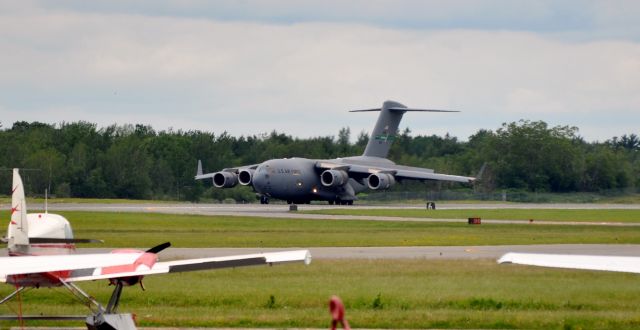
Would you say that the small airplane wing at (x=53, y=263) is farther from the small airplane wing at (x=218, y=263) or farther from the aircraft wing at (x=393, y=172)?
the aircraft wing at (x=393, y=172)

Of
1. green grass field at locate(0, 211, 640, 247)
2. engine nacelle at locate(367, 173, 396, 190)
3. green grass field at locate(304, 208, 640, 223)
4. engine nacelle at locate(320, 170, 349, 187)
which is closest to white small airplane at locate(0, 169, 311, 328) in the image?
green grass field at locate(0, 211, 640, 247)

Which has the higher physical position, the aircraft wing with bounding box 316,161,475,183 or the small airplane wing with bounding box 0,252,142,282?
the aircraft wing with bounding box 316,161,475,183

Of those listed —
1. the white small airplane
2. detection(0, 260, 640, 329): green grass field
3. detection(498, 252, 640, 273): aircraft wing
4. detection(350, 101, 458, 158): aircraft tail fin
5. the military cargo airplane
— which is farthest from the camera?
detection(350, 101, 458, 158): aircraft tail fin

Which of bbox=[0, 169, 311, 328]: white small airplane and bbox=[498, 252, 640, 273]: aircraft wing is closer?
bbox=[498, 252, 640, 273]: aircraft wing

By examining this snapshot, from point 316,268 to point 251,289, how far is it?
172 inches

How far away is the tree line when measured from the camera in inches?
3888

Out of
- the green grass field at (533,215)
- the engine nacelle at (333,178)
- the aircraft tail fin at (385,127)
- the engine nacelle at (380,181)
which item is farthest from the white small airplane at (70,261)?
the aircraft tail fin at (385,127)

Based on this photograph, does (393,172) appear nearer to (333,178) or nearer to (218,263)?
(333,178)

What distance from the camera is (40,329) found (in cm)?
1753

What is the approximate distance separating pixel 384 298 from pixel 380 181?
190 ft

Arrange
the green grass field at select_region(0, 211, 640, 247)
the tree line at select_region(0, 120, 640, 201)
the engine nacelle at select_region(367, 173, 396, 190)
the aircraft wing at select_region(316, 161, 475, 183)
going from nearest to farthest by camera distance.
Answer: the green grass field at select_region(0, 211, 640, 247), the engine nacelle at select_region(367, 173, 396, 190), the aircraft wing at select_region(316, 161, 475, 183), the tree line at select_region(0, 120, 640, 201)

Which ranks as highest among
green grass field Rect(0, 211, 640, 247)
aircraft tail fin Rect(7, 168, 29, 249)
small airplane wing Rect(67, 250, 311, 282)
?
aircraft tail fin Rect(7, 168, 29, 249)

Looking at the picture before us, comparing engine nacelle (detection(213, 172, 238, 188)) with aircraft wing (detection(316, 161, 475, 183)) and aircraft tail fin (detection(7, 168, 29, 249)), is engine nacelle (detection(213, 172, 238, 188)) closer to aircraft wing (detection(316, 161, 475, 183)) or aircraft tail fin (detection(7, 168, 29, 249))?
aircraft wing (detection(316, 161, 475, 183))

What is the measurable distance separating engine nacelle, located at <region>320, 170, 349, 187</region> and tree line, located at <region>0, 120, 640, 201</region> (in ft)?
76.7
